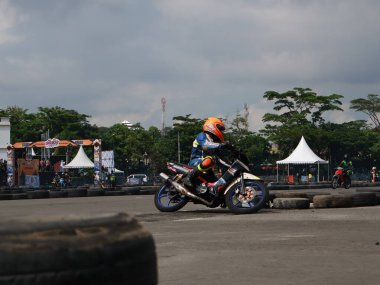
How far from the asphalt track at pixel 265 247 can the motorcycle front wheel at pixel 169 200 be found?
63.2 inches

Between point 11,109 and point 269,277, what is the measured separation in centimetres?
10068

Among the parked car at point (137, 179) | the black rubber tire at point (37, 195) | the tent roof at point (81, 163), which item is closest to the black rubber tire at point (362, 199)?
the black rubber tire at point (37, 195)

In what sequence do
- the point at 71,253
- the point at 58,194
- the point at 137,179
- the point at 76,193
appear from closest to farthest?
the point at 71,253 < the point at 58,194 < the point at 76,193 < the point at 137,179

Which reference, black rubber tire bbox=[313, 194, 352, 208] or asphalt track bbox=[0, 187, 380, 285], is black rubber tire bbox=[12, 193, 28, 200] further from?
asphalt track bbox=[0, 187, 380, 285]

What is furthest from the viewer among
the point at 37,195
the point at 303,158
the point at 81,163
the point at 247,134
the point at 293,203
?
the point at 247,134

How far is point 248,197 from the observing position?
13336mm

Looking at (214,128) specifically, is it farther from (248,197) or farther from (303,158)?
(303,158)

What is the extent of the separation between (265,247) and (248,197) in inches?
218

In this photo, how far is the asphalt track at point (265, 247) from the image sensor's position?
5.74 m

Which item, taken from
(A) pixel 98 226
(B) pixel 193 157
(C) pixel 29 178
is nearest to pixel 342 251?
(A) pixel 98 226

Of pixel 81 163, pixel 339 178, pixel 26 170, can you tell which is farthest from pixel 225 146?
pixel 81 163

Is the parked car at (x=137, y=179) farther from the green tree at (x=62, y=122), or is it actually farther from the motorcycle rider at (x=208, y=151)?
the motorcycle rider at (x=208, y=151)

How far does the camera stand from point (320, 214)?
1252cm

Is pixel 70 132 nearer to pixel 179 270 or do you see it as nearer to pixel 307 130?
pixel 307 130
